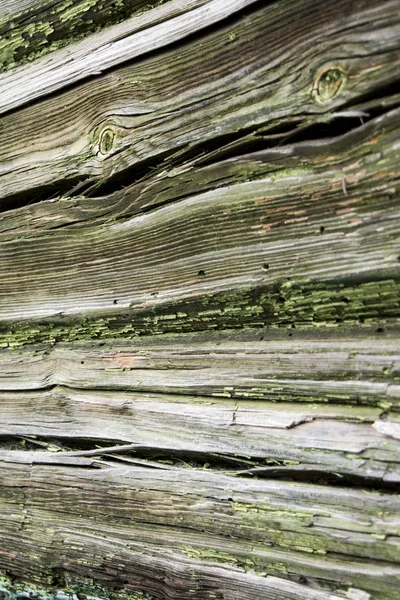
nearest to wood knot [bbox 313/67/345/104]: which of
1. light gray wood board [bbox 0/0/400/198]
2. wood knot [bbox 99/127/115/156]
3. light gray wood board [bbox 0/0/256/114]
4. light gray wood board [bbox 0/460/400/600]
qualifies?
light gray wood board [bbox 0/0/400/198]

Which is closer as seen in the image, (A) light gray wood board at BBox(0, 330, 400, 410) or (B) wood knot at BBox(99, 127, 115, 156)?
(A) light gray wood board at BBox(0, 330, 400, 410)

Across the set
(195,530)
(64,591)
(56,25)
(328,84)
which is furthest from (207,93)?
(64,591)

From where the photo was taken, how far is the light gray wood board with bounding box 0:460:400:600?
1346 millimetres

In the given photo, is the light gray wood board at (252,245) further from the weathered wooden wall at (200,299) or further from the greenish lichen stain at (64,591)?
the greenish lichen stain at (64,591)

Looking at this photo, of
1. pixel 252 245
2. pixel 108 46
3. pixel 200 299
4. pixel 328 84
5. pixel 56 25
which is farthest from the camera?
pixel 56 25

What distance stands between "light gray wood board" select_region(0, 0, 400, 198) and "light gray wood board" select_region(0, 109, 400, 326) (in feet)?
0.36

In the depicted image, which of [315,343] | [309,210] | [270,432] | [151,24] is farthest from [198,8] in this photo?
[270,432]

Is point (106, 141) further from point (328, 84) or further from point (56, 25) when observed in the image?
point (328, 84)

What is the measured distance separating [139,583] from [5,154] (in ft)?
4.40

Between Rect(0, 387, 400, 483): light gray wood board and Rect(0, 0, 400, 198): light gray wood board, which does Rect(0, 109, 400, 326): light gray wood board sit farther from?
Rect(0, 387, 400, 483): light gray wood board

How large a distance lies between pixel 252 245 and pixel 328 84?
385 millimetres

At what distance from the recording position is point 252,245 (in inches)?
58.3

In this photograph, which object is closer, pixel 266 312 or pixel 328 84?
pixel 328 84

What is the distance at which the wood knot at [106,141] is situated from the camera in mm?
1723
